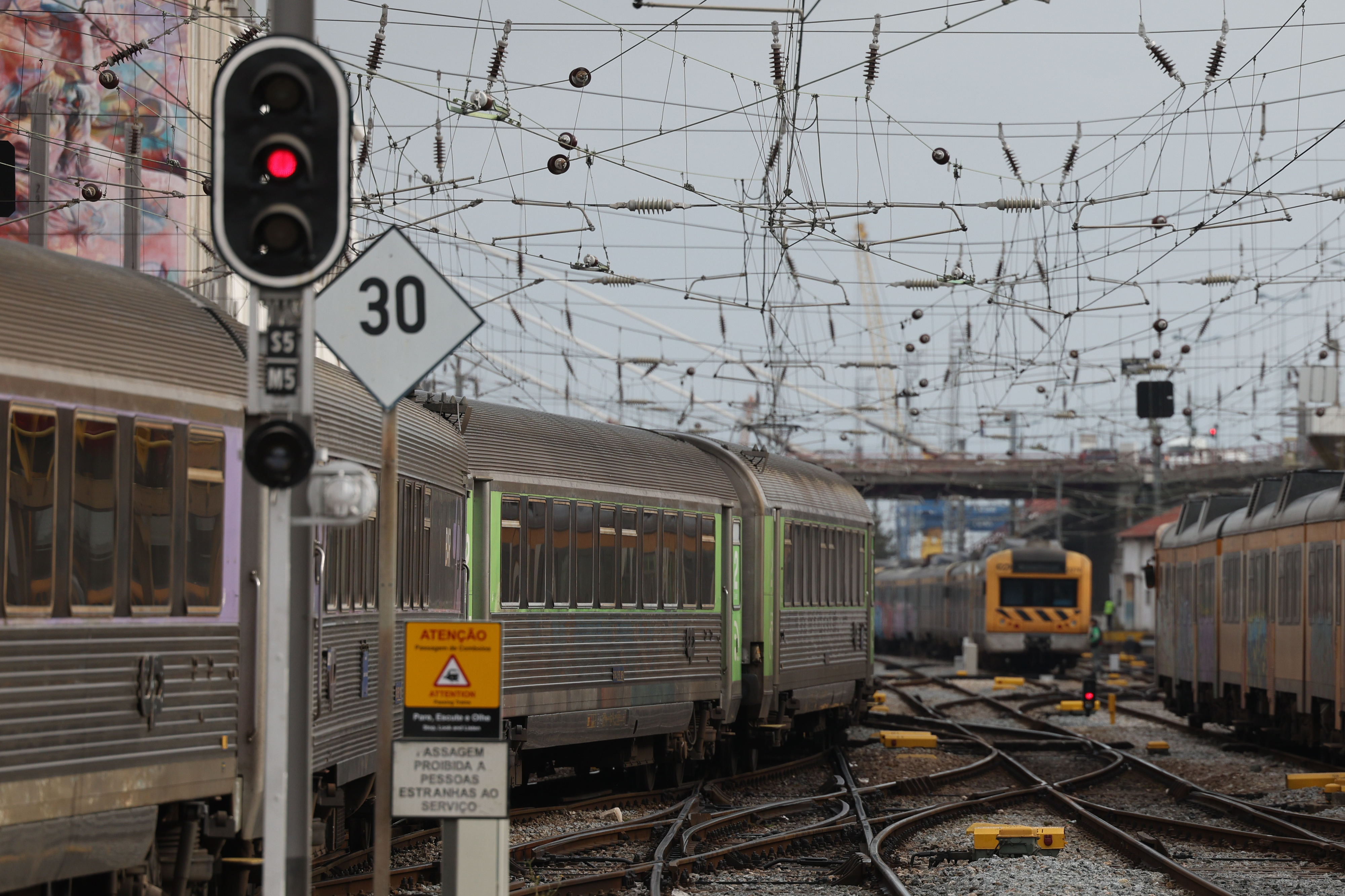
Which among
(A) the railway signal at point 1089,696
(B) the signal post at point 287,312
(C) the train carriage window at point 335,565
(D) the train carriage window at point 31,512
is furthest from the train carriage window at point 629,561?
(A) the railway signal at point 1089,696

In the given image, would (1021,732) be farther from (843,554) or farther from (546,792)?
(546,792)

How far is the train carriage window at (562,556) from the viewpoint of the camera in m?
16.8

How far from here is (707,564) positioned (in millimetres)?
20094

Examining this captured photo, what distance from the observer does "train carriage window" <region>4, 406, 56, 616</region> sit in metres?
7.87

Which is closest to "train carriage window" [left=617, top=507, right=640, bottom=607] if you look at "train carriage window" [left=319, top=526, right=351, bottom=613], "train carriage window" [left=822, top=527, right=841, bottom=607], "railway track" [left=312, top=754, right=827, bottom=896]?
"railway track" [left=312, top=754, right=827, bottom=896]

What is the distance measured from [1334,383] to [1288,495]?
2123cm

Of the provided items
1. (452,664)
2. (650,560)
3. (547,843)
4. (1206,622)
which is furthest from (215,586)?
(1206,622)

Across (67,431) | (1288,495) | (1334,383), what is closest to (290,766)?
(67,431)

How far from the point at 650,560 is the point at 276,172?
488 inches

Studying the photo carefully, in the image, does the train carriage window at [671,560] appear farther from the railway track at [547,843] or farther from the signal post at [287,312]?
the signal post at [287,312]

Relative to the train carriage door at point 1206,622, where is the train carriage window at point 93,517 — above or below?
above

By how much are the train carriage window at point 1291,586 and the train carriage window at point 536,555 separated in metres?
9.81

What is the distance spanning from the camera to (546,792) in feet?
59.1

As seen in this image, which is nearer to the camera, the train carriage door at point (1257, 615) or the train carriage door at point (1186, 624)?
the train carriage door at point (1257, 615)
